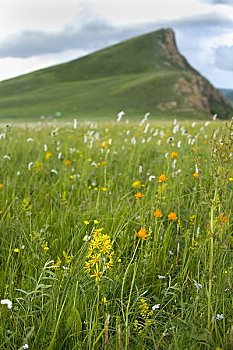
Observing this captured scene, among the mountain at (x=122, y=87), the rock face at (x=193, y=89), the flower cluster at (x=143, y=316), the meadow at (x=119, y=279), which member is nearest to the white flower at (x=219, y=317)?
the meadow at (x=119, y=279)

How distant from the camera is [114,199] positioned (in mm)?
4227

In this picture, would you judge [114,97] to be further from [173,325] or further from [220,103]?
[173,325]

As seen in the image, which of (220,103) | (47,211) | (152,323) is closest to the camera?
(152,323)

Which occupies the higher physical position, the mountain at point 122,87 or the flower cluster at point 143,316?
the mountain at point 122,87

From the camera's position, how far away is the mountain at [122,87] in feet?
225

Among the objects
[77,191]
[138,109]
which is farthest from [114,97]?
[77,191]

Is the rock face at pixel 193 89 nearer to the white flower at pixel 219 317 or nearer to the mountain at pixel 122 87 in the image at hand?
the mountain at pixel 122 87

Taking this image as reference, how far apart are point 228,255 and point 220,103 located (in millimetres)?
90917

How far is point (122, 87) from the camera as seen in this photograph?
77.2 m

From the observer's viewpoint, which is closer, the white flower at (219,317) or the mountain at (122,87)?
the white flower at (219,317)

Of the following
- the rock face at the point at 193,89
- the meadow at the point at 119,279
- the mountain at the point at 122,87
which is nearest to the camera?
the meadow at the point at 119,279

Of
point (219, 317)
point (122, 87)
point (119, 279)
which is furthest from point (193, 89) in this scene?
point (219, 317)

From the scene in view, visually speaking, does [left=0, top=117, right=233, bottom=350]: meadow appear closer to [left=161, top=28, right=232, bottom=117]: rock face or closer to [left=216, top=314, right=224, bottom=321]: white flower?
[left=216, top=314, right=224, bottom=321]: white flower

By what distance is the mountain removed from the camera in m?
68.4
